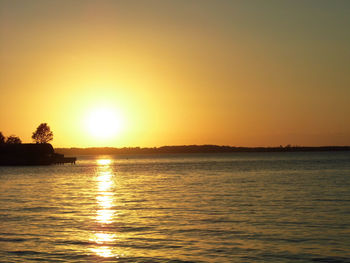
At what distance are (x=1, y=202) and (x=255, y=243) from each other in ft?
101

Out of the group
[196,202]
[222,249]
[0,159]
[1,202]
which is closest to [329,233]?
[222,249]

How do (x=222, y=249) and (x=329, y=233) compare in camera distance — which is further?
(x=329, y=233)

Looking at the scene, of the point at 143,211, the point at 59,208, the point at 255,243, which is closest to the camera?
the point at 255,243

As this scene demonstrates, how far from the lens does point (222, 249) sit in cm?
2303

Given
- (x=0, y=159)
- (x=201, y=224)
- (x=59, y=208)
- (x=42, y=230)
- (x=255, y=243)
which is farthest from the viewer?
(x=0, y=159)

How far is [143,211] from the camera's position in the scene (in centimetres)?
3806

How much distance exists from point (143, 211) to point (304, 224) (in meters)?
13.1

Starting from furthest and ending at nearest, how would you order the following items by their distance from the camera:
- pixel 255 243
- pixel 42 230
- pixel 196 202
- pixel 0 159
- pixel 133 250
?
pixel 0 159
pixel 196 202
pixel 42 230
pixel 255 243
pixel 133 250

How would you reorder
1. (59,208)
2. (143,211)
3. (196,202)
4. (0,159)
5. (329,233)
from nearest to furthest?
(329,233) < (143,211) < (59,208) < (196,202) < (0,159)

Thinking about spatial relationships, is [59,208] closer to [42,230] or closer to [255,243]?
[42,230]

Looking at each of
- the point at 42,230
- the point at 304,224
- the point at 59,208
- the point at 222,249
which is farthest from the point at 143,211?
the point at 222,249

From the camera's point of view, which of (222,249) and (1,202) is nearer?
(222,249)

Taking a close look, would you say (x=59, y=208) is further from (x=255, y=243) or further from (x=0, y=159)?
(x=0, y=159)

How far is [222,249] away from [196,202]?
22.1 m
